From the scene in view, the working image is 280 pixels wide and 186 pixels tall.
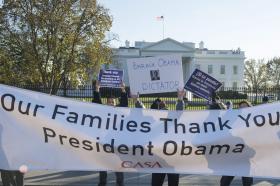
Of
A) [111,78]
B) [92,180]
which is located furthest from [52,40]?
[92,180]

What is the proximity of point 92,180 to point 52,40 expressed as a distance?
3174 cm

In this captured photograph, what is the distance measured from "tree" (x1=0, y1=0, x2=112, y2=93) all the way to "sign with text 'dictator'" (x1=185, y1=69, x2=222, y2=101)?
87.3 feet

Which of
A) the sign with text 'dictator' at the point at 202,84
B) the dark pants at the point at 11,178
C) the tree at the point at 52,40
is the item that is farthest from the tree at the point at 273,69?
the dark pants at the point at 11,178

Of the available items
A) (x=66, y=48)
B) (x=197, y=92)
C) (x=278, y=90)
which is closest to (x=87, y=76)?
(x=66, y=48)

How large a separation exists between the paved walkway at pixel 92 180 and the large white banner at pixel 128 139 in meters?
3.06

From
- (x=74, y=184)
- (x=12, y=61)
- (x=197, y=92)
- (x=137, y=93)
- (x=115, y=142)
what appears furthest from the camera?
(x=12, y=61)

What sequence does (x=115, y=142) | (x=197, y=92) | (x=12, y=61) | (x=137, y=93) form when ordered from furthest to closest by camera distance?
(x=12, y=61) → (x=197, y=92) → (x=137, y=93) → (x=115, y=142)

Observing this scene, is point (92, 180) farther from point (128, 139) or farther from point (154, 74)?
point (128, 139)

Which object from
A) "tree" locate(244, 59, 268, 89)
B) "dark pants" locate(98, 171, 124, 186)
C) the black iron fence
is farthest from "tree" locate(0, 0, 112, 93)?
"tree" locate(244, 59, 268, 89)

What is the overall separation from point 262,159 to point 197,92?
721cm

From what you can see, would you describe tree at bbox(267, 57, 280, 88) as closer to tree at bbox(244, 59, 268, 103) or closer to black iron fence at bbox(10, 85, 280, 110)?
tree at bbox(244, 59, 268, 103)

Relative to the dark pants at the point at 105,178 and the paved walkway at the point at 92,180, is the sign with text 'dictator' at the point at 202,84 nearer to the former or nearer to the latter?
the paved walkway at the point at 92,180

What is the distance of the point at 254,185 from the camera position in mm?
9977

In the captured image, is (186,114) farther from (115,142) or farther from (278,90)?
(278,90)
